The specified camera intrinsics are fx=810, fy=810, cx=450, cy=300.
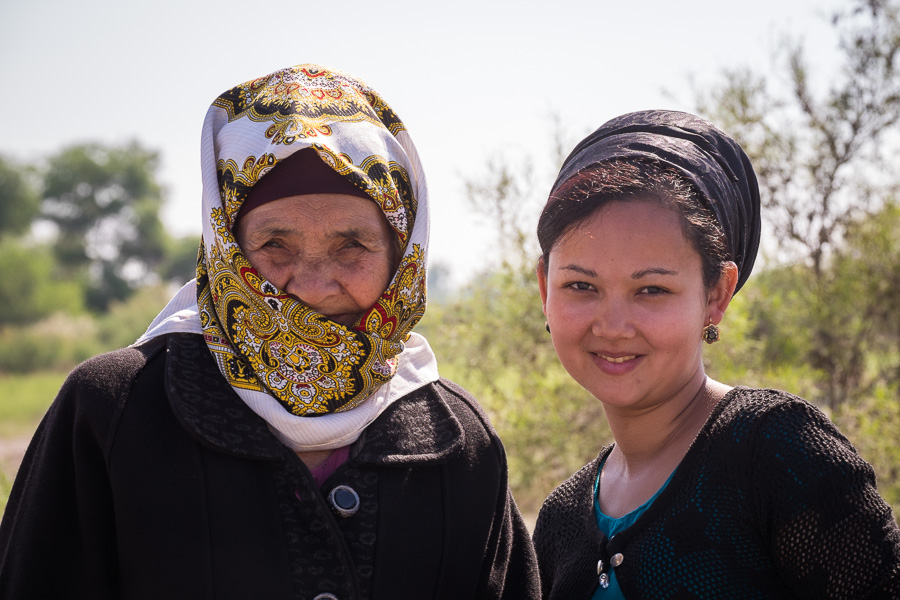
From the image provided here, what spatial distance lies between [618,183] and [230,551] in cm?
124

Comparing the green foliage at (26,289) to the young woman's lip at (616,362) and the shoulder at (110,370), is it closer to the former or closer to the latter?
the shoulder at (110,370)

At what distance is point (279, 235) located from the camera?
197 cm

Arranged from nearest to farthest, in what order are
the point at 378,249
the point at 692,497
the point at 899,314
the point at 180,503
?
the point at 180,503 < the point at 692,497 < the point at 378,249 < the point at 899,314

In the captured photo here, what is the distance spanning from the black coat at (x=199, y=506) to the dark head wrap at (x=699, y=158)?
2.90ft

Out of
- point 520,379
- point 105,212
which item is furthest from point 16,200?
point 520,379

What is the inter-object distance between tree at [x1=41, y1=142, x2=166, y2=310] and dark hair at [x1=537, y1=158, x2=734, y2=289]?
52.5 meters

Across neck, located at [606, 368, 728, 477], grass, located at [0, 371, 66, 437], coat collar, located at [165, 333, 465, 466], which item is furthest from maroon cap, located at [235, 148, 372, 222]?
grass, located at [0, 371, 66, 437]

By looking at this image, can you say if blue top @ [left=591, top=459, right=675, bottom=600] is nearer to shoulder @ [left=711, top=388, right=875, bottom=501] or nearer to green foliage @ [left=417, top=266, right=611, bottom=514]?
shoulder @ [left=711, top=388, right=875, bottom=501]

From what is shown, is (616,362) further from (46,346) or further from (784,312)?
(46,346)

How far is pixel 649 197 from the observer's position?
1.97 m

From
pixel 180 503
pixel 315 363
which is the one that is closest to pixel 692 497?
pixel 315 363

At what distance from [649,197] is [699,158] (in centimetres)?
18

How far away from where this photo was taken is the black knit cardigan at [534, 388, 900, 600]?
1.67 meters

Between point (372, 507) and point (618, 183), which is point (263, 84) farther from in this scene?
point (372, 507)
